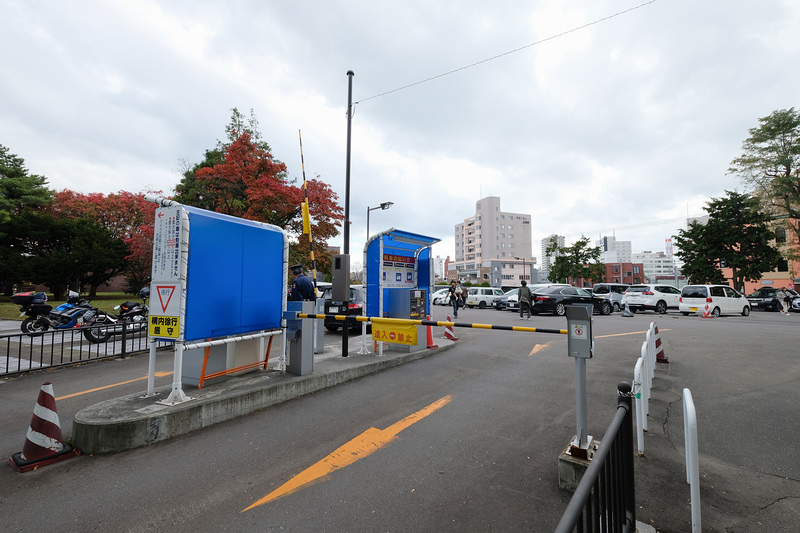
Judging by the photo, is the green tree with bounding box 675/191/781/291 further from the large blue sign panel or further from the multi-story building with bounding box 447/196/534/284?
the multi-story building with bounding box 447/196/534/284

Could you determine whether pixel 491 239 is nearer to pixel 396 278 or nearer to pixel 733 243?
pixel 733 243

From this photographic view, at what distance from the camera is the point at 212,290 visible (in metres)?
4.55

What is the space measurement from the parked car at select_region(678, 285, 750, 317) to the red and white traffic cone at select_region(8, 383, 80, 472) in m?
24.9

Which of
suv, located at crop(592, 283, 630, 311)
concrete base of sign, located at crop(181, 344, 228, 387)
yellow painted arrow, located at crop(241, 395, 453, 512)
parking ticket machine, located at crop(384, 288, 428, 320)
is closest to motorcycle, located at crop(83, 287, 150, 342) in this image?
concrete base of sign, located at crop(181, 344, 228, 387)

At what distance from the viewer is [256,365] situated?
5676 mm

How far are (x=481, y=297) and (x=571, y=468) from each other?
2450 cm

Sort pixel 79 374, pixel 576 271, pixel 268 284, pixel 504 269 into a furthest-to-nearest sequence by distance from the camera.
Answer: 1. pixel 504 269
2. pixel 576 271
3. pixel 79 374
4. pixel 268 284

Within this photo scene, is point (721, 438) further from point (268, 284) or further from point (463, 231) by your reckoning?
point (463, 231)

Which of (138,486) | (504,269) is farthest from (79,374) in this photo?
(504,269)

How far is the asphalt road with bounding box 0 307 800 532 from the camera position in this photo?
2.54m

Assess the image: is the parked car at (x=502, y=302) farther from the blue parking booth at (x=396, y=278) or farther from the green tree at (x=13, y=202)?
the green tree at (x=13, y=202)

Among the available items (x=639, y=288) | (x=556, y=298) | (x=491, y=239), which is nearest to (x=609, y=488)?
(x=556, y=298)

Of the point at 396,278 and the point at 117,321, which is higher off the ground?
the point at 396,278

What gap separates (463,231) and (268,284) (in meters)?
99.0
